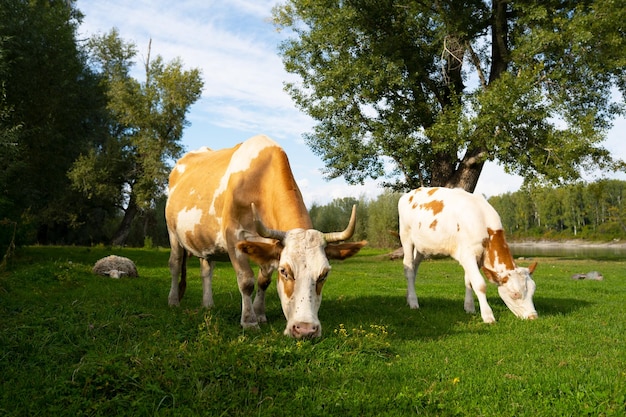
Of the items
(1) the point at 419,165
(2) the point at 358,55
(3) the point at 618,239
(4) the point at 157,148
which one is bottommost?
(3) the point at 618,239

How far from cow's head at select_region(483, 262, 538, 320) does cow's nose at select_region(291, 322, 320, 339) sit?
4751mm

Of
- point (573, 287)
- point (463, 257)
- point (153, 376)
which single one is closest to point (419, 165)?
point (573, 287)

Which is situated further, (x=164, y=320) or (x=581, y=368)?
(x=164, y=320)

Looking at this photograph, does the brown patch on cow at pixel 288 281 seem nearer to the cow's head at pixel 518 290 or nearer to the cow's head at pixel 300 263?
the cow's head at pixel 300 263

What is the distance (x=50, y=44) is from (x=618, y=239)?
98219mm

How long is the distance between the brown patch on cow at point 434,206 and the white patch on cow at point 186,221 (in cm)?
468

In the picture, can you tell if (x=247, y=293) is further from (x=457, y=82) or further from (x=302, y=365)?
(x=457, y=82)

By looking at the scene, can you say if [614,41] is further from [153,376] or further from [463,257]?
[153,376]

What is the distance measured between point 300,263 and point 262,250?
702 mm

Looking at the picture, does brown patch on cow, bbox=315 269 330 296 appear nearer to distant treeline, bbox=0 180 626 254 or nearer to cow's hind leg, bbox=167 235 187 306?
cow's hind leg, bbox=167 235 187 306

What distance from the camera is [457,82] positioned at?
25.5 m

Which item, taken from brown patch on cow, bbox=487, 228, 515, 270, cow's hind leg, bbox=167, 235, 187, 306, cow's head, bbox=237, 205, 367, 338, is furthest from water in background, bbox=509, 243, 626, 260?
cow's head, bbox=237, 205, 367, 338

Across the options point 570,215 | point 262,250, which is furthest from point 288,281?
point 570,215

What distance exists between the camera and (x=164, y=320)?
6.98 m
